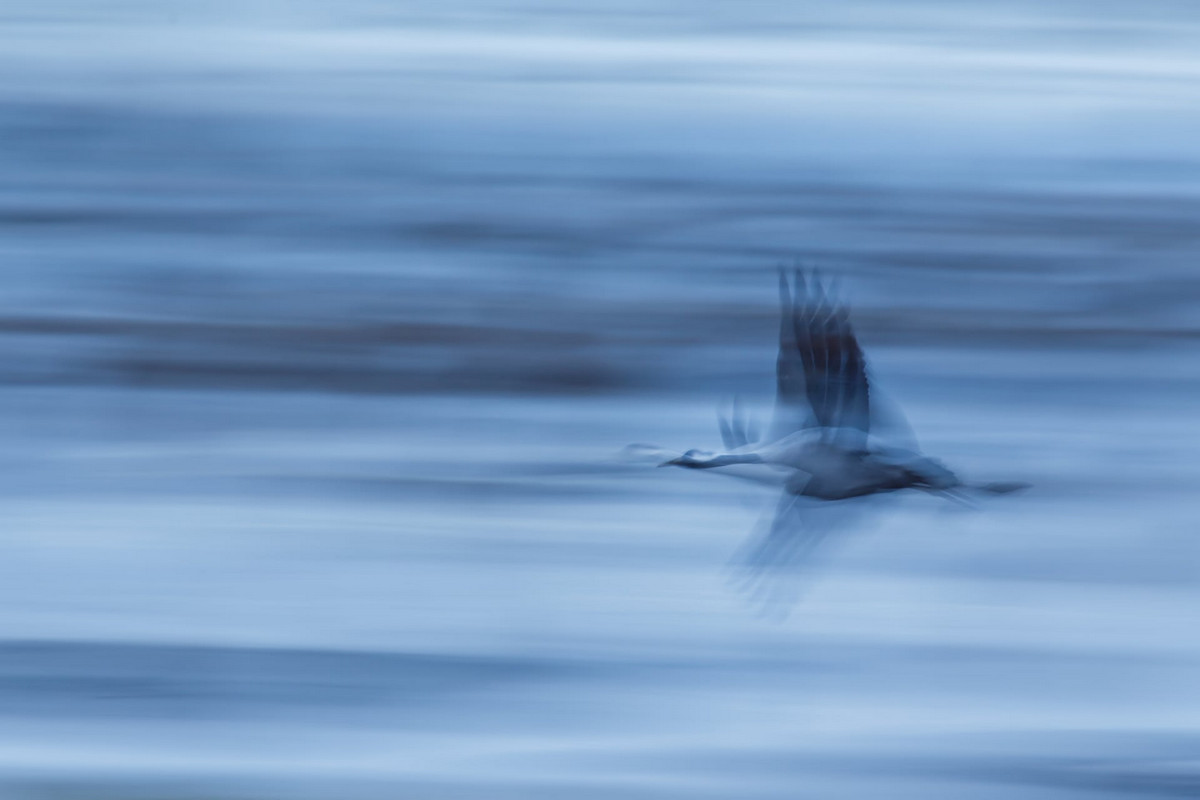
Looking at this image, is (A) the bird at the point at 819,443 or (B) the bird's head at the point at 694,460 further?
(B) the bird's head at the point at 694,460

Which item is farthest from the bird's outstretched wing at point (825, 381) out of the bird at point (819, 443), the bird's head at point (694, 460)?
the bird's head at point (694, 460)

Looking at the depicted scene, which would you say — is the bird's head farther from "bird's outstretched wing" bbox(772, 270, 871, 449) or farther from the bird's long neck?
"bird's outstretched wing" bbox(772, 270, 871, 449)

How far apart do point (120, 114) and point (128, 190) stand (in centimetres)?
17

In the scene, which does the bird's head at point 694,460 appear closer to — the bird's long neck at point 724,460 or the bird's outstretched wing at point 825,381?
the bird's long neck at point 724,460

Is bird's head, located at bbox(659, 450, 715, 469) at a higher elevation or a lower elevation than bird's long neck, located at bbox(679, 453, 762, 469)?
higher

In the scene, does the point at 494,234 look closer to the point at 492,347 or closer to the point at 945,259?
the point at 492,347

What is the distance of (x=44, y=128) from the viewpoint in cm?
254

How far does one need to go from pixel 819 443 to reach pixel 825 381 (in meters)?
0.05

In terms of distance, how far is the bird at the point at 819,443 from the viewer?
1.55 meters

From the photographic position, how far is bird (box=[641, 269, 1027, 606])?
5.09 ft

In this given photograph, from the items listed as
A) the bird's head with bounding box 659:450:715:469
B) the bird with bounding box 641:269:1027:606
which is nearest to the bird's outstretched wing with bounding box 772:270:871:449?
the bird with bounding box 641:269:1027:606

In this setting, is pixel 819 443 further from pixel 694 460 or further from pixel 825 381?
pixel 694 460

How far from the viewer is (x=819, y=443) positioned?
156 centimetres

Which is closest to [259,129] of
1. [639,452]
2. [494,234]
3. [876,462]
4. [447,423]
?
[494,234]
